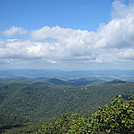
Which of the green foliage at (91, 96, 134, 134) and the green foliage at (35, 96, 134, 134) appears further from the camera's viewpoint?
the green foliage at (35, 96, 134, 134)

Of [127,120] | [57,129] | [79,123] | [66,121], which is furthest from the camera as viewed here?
[57,129]

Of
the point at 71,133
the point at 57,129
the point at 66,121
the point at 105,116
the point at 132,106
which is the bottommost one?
the point at 57,129

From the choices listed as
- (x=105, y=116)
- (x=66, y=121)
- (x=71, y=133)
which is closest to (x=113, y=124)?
(x=105, y=116)

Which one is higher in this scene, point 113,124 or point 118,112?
point 118,112

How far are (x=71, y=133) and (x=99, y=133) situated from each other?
12.1ft

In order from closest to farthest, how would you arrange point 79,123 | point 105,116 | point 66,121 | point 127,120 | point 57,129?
1. point 127,120
2. point 105,116
3. point 79,123
4. point 66,121
5. point 57,129

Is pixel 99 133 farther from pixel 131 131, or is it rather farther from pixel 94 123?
pixel 131 131

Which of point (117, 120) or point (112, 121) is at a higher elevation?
point (117, 120)

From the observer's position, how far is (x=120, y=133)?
19.0 metres

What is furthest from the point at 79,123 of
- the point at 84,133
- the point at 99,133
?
the point at 99,133

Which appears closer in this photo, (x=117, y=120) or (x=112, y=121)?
(x=117, y=120)

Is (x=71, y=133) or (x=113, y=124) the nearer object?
(x=113, y=124)

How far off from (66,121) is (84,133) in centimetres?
2513

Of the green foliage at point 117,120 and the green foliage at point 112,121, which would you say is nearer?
the green foliage at point 117,120
